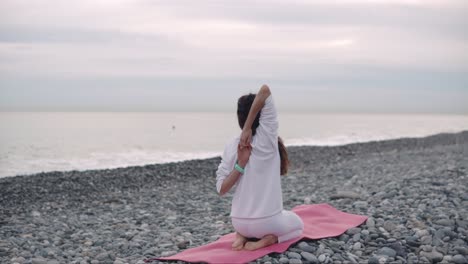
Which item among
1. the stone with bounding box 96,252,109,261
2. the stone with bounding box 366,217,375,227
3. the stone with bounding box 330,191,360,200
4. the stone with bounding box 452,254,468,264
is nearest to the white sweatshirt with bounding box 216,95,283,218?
the stone with bounding box 366,217,375,227

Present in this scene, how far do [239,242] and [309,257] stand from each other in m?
0.85

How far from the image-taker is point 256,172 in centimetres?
551

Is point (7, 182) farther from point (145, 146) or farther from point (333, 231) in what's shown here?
point (145, 146)

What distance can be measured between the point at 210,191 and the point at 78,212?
3.78 metres

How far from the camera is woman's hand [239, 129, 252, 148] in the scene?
537 cm

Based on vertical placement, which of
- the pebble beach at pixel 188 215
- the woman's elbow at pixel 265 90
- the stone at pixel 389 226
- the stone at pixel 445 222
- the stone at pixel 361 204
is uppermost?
the woman's elbow at pixel 265 90

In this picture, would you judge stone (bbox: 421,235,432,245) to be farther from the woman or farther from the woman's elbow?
the woman's elbow

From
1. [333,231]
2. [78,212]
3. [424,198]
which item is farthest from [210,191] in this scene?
[333,231]

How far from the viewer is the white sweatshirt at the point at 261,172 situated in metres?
5.42

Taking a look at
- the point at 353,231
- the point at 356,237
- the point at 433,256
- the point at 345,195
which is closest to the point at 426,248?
the point at 433,256

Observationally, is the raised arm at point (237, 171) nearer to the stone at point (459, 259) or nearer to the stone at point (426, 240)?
the stone at point (426, 240)

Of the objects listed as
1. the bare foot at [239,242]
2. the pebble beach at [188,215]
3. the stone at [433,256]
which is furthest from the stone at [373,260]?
the bare foot at [239,242]

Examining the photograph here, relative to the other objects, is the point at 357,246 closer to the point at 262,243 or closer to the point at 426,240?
the point at 426,240

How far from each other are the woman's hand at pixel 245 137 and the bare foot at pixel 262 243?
1134mm
